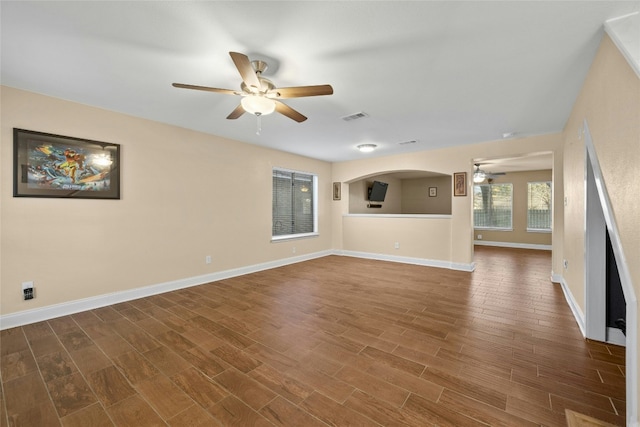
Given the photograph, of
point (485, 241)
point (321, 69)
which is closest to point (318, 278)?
point (321, 69)

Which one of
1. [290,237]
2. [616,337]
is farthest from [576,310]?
[290,237]

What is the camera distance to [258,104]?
2.25m

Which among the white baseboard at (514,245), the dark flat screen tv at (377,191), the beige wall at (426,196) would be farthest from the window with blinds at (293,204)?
the white baseboard at (514,245)

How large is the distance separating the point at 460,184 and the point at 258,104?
4.37 meters

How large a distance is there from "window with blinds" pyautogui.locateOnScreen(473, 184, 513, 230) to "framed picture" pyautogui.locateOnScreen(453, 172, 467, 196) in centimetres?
396

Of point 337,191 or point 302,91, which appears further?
point 337,191

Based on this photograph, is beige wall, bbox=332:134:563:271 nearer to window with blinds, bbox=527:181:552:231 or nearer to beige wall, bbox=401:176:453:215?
beige wall, bbox=401:176:453:215

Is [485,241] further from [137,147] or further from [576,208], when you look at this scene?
[137,147]

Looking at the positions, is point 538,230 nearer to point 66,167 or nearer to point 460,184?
point 460,184

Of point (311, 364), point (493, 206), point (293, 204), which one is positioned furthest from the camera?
point (493, 206)

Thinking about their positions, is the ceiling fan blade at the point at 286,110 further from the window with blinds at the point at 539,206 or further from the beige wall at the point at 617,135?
the window with blinds at the point at 539,206

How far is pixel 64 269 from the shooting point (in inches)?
117

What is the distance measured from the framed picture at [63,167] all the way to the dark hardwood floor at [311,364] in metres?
1.45

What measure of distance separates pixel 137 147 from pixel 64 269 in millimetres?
1716
